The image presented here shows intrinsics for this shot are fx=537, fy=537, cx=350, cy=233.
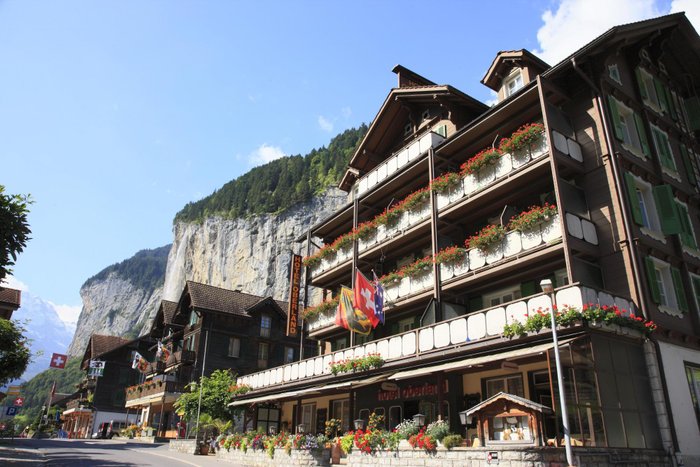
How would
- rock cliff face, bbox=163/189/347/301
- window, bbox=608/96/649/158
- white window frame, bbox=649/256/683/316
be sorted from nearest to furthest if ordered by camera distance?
white window frame, bbox=649/256/683/316 < window, bbox=608/96/649/158 < rock cliff face, bbox=163/189/347/301

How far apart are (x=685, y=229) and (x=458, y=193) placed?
9.10m

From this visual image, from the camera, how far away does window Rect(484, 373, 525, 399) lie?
19.4 meters

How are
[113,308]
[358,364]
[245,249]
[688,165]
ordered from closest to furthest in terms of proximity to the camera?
[358,364] < [688,165] < [245,249] < [113,308]

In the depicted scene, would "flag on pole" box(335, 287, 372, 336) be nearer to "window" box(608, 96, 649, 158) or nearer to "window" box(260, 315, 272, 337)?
"window" box(608, 96, 649, 158)

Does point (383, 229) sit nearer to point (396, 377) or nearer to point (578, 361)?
point (396, 377)

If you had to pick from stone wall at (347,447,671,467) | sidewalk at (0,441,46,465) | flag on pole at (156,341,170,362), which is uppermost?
flag on pole at (156,341,170,362)

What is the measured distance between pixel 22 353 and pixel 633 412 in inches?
1122

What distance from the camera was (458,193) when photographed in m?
24.3

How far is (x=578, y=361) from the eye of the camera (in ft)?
50.2

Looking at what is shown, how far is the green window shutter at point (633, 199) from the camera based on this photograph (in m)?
19.4

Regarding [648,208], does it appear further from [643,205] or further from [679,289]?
[679,289]

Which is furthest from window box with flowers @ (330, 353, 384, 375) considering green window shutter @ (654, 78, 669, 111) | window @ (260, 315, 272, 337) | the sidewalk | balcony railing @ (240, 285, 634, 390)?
window @ (260, 315, 272, 337)

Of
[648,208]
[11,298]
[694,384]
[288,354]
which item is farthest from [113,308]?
[694,384]

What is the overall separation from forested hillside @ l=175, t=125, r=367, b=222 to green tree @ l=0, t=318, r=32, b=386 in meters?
72.2
